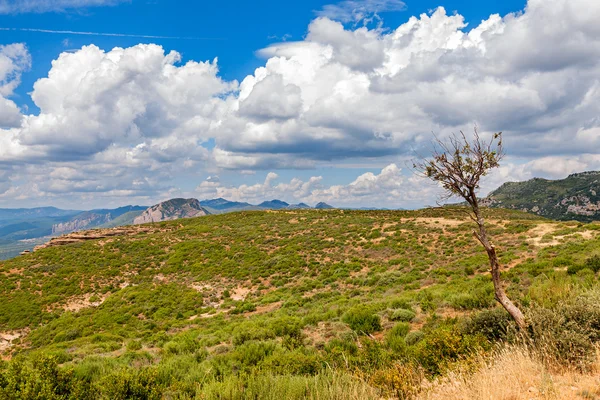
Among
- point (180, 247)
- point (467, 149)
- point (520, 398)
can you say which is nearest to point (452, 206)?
point (467, 149)

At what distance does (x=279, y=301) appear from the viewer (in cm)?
2261

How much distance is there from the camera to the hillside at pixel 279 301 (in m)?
7.03

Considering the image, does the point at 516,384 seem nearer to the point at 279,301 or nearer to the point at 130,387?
the point at 130,387

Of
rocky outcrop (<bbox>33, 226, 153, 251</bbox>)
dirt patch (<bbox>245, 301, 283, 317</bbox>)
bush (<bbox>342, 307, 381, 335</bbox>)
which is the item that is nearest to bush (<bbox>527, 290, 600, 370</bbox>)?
bush (<bbox>342, 307, 381, 335</bbox>)

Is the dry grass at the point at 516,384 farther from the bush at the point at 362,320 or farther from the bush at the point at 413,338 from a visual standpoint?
the bush at the point at 362,320

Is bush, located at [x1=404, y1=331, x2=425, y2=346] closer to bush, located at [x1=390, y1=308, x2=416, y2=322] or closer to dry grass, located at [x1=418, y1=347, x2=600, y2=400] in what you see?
bush, located at [x1=390, y1=308, x2=416, y2=322]

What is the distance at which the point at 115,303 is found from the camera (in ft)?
89.9

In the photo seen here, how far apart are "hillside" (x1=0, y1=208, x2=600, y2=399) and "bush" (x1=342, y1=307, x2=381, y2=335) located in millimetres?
76

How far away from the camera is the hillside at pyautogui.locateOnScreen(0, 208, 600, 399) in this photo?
7027 millimetres

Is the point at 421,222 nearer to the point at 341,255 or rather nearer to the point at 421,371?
the point at 341,255

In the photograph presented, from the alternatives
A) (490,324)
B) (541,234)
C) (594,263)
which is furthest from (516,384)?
(541,234)

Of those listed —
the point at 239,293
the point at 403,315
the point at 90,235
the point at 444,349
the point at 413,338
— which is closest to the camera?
the point at 444,349

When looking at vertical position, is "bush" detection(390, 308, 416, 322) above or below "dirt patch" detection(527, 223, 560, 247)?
below

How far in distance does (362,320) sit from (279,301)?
1172 centimetres
